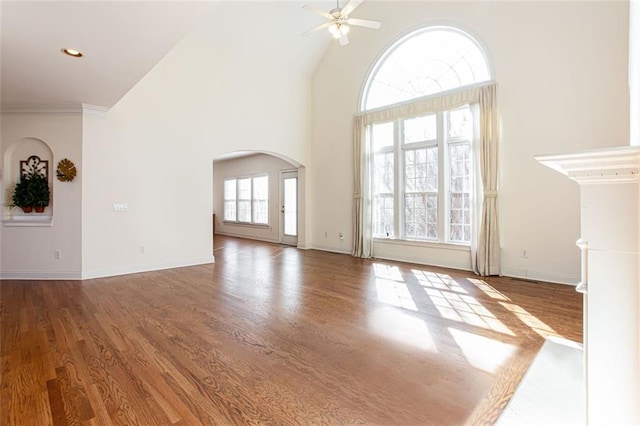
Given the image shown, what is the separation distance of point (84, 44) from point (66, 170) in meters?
2.89

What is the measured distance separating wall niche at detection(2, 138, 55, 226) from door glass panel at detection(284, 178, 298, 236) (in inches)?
214

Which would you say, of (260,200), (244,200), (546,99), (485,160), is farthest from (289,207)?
(546,99)

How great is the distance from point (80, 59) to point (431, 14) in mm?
5623

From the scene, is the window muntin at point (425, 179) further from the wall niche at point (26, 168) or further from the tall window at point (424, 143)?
the wall niche at point (26, 168)

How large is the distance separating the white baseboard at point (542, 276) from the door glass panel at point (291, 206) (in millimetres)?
5533

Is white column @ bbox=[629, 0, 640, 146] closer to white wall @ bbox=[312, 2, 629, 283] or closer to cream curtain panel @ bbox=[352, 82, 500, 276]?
white wall @ bbox=[312, 2, 629, 283]

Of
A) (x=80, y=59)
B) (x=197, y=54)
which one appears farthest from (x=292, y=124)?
(x=80, y=59)

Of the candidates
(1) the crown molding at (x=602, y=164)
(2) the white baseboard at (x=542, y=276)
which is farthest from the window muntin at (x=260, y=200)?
(1) the crown molding at (x=602, y=164)

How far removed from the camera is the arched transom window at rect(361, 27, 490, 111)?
18.4 ft

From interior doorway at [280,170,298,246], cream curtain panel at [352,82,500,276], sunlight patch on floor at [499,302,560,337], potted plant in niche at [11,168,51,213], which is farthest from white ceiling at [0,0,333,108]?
interior doorway at [280,170,298,246]

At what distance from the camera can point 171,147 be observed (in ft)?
19.6

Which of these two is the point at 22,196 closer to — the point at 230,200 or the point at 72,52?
the point at 72,52

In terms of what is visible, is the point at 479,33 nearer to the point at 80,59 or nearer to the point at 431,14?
the point at 431,14

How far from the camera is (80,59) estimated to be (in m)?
3.31
